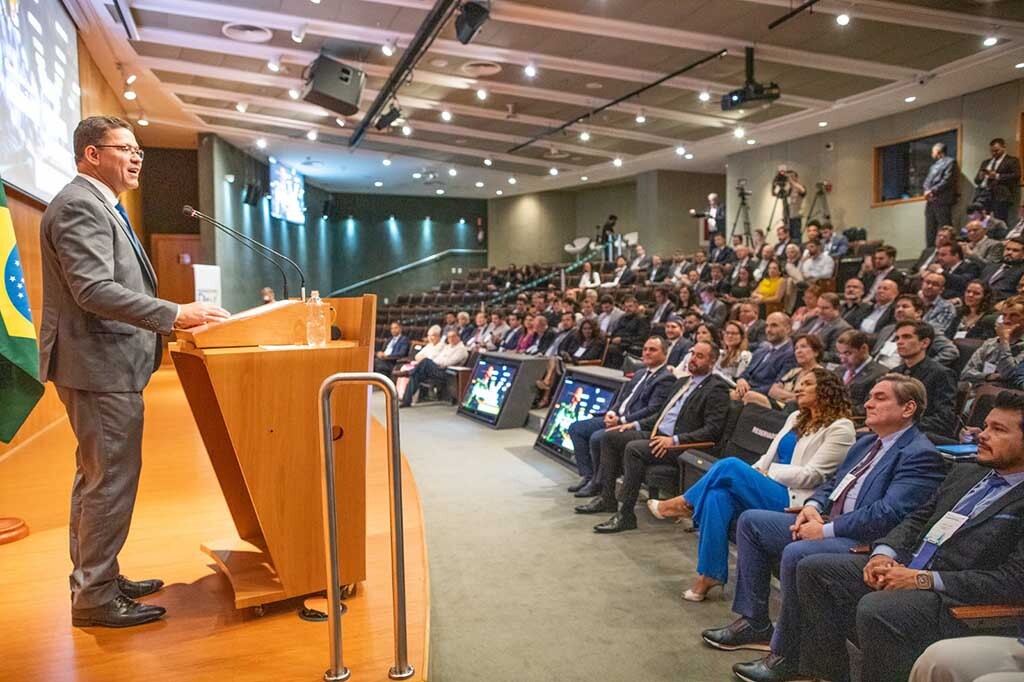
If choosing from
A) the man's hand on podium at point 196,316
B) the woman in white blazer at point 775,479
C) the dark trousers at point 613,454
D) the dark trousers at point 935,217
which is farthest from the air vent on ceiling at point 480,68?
the man's hand on podium at point 196,316

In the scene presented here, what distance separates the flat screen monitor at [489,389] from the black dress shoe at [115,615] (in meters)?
5.18

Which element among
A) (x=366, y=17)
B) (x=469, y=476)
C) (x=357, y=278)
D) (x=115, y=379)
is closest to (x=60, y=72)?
(x=366, y=17)

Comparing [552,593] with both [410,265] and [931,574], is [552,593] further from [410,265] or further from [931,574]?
[410,265]

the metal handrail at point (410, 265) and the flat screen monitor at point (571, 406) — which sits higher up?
the metal handrail at point (410, 265)

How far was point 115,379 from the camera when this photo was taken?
1882mm

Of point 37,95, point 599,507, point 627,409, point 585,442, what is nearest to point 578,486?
point 585,442

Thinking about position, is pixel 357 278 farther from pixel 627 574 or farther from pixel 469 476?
pixel 627 574

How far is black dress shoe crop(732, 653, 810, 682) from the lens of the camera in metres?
2.33

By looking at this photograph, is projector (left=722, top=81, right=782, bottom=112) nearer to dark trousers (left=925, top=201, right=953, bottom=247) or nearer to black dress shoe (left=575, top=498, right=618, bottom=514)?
dark trousers (left=925, top=201, right=953, bottom=247)

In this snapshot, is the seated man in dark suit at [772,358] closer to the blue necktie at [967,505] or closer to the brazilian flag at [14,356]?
the blue necktie at [967,505]

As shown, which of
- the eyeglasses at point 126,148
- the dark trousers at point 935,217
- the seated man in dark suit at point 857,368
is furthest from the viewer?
the dark trousers at point 935,217

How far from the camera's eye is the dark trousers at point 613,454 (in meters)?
4.29

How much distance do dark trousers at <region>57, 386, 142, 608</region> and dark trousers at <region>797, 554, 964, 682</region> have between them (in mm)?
2032

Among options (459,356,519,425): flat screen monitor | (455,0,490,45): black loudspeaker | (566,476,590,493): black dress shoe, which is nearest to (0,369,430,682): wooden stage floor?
(566,476,590,493): black dress shoe
